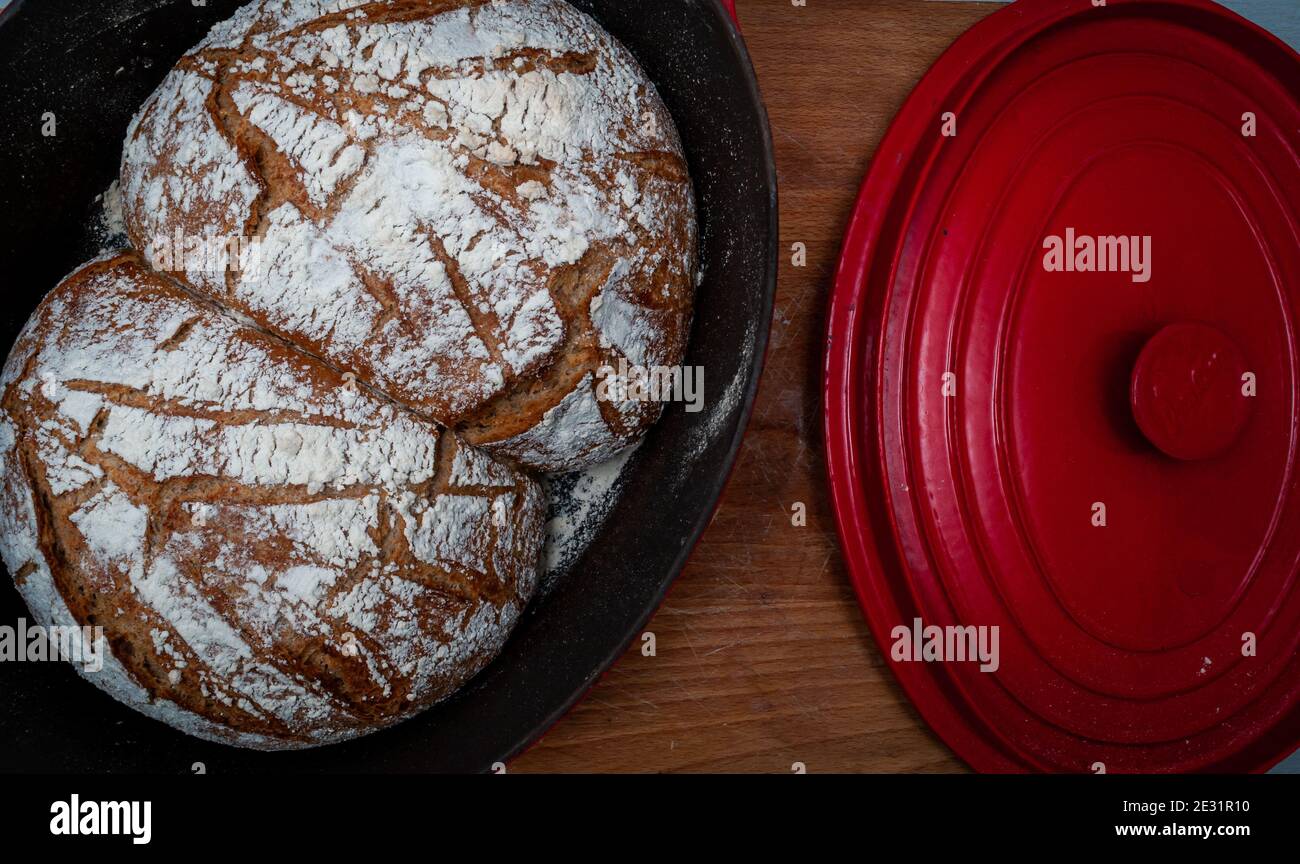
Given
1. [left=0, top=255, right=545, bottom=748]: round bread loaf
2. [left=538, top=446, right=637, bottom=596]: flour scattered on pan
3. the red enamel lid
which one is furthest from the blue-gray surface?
[left=0, top=255, right=545, bottom=748]: round bread loaf

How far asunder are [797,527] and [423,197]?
59 centimetres

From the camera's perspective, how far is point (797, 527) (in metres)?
1.03

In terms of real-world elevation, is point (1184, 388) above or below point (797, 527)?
above

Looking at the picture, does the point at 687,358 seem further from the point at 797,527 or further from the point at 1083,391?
the point at 1083,391

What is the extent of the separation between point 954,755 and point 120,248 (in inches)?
45.8

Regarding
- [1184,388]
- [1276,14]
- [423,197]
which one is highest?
[1276,14]

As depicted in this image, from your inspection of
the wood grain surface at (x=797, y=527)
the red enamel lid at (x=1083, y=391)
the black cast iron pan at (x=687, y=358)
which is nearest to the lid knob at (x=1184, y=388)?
the red enamel lid at (x=1083, y=391)

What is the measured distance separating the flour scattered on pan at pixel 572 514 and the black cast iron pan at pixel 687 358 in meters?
0.02

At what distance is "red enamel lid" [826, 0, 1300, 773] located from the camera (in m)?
0.97

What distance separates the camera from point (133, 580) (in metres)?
0.74

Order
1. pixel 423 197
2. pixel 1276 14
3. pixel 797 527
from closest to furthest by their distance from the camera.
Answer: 1. pixel 423 197
2. pixel 797 527
3. pixel 1276 14

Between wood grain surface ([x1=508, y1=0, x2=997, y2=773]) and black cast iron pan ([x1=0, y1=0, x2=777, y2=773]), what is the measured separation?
0.15 metres

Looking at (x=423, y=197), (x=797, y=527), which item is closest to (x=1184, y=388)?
(x=797, y=527)

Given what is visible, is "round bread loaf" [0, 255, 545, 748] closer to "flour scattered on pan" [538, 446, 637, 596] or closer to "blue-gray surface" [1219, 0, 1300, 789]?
"flour scattered on pan" [538, 446, 637, 596]
